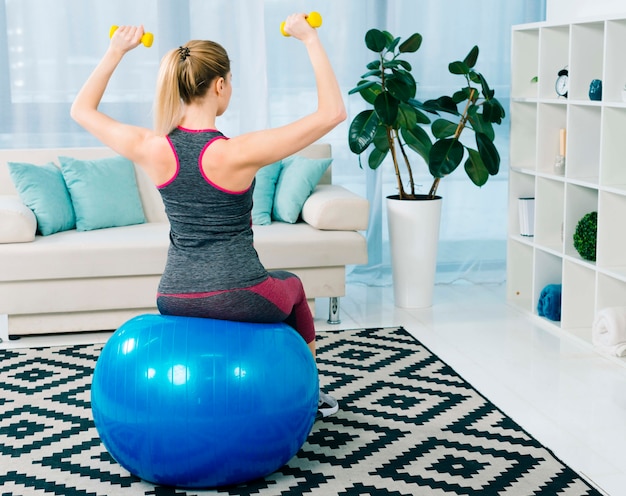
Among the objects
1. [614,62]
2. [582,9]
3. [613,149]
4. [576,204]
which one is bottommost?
[576,204]

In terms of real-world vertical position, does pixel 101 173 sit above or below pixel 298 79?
below

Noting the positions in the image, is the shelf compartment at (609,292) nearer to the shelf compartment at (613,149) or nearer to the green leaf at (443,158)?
the shelf compartment at (613,149)

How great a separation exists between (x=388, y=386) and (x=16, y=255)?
174cm

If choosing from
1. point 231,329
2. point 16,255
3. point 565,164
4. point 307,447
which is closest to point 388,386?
point 307,447

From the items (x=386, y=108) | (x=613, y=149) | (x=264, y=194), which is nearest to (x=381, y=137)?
(x=386, y=108)

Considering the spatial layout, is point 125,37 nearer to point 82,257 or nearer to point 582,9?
point 82,257

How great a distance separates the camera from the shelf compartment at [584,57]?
4043 mm

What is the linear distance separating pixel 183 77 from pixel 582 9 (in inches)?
101

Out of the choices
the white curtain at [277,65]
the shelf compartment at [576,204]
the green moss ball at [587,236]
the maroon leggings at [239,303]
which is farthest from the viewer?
the white curtain at [277,65]

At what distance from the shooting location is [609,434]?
3.03 meters

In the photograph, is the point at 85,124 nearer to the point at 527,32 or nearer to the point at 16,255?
the point at 16,255

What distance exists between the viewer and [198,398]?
2443 mm

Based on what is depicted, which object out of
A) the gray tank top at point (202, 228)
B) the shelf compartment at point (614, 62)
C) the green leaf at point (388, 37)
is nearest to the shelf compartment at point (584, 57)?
the shelf compartment at point (614, 62)

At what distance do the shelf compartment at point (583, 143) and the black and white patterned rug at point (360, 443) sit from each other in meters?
1.10
